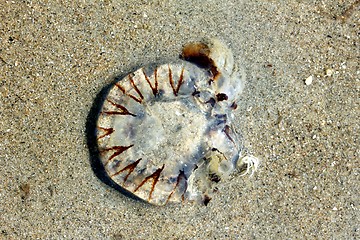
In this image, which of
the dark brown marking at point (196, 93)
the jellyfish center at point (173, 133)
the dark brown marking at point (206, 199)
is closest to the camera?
the jellyfish center at point (173, 133)

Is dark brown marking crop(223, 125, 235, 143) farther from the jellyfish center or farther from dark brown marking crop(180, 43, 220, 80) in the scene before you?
dark brown marking crop(180, 43, 220, 80)

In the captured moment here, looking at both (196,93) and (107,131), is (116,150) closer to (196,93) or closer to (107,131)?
(107,131)

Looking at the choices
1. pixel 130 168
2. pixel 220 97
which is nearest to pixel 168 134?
pixel 130 168

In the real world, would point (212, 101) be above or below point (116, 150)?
below

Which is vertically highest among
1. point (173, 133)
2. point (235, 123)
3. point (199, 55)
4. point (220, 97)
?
point (199, 55)

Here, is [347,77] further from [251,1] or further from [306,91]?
[251,1]

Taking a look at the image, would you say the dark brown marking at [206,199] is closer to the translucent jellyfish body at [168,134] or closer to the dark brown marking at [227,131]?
the translucent jellyfish body at [168,134]

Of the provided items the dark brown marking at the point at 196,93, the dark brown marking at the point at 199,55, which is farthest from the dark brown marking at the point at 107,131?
the dark brown marking at the point at 199,55

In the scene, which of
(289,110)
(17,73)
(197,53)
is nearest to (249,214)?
(289,110)

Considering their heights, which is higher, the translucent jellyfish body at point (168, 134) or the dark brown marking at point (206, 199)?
the translucent jellyfish body at point (168, 134)
